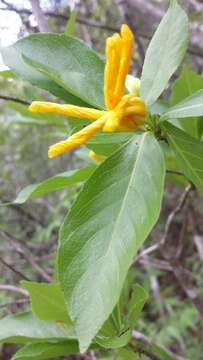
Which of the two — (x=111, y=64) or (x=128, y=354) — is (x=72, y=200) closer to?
(x=128, y=354)

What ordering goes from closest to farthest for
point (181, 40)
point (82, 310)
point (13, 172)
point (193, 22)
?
point (82, 310), point (181, 40), point (193, 22), point (13, 172)

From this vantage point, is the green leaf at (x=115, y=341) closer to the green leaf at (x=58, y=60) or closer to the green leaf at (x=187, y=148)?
the green leaf at (x=187, y=148)

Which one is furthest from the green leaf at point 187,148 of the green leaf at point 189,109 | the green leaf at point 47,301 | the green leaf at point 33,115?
the green leaf at point 33,115

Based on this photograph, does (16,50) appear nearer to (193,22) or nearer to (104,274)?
(104,274)

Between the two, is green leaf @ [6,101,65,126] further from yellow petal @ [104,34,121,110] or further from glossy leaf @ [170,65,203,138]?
yellow petal @ [104,34,121,110]

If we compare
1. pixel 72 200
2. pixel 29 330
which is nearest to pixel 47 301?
pixel 29 330

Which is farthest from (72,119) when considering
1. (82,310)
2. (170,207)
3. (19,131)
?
(19,131)
